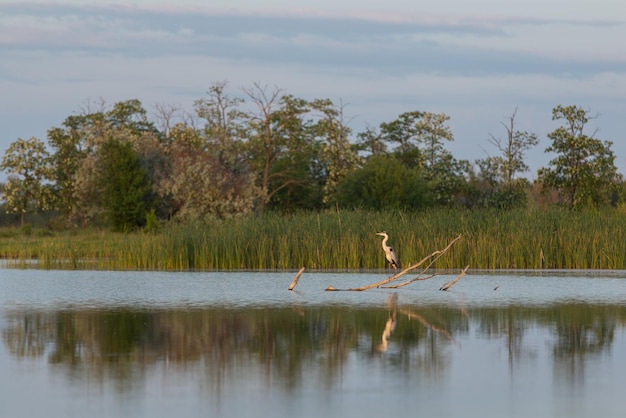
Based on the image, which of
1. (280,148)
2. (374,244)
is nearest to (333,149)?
(280,148)

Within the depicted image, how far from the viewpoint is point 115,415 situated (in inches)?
283

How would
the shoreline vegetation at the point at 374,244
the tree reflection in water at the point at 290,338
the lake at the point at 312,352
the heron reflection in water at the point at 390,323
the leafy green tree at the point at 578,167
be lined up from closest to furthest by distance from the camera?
the lake at the point at 312,352, the tree reflection in water at the point at 290,338, the heron reflection in water at the point at 390,323, the shoreline vegetation at the point at 374,244, the leafy green tree at the point at 578,167

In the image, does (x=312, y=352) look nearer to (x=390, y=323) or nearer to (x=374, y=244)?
(x=390, y=323)

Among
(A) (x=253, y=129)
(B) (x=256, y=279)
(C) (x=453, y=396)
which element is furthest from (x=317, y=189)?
(C) (x=453, y=396)

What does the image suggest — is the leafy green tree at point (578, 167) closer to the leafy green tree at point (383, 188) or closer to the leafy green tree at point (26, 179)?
the leafy green tree at point (383, 188)

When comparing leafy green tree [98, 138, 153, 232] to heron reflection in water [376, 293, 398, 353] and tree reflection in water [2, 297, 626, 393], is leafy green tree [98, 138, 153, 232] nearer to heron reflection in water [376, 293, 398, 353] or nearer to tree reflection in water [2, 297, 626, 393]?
heron reflection in water [376, 293, 398, 353]

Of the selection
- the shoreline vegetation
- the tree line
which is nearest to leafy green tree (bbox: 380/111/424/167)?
the tree line

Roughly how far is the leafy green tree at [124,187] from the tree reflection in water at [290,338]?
111 feet

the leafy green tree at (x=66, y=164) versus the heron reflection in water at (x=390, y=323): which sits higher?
the leafy green tree at (x=66, y=164)

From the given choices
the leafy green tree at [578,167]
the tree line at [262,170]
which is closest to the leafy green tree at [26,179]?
the tree line at [262,170]

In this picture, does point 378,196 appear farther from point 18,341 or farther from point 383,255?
point 18,341

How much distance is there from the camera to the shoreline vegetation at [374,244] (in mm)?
23641

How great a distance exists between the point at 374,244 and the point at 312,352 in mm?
14483

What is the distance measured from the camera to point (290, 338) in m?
11.2
